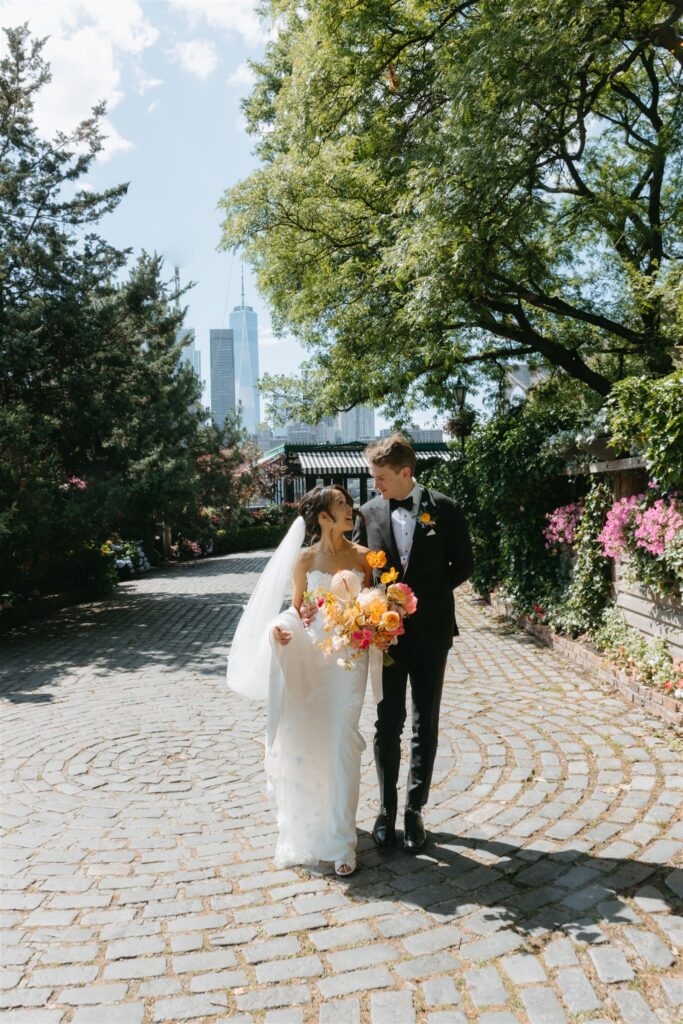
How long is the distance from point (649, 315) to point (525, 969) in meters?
11.1

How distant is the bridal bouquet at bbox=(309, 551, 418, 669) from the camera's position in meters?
3.79

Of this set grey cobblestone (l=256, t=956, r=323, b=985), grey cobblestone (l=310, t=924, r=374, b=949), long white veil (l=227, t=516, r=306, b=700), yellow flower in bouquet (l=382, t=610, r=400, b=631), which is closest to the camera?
grey cobblestone (l=256, t=956, r=323, b=985)

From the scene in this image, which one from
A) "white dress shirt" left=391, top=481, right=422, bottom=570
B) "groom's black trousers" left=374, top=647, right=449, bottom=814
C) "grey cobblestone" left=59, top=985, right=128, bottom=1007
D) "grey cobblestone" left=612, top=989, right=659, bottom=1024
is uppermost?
"white dress shirt" left=391, top=481, right=422, bottom=570

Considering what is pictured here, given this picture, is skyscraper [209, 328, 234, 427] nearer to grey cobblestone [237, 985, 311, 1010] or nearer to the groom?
the groom

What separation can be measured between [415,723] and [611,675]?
144 inches

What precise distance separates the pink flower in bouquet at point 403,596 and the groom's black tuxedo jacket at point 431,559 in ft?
1.13

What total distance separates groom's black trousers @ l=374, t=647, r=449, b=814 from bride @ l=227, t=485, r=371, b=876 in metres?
0.20

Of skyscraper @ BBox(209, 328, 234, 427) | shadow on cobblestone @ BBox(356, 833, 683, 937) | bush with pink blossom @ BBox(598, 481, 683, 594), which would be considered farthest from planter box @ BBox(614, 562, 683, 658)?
skyscraper @ BBox(209, 328, 234, 427)

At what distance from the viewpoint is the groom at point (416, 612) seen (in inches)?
164

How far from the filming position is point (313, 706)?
13.8 ft

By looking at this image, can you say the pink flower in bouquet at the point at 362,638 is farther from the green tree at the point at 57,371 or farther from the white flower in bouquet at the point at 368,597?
the green tree at the point at 57,371

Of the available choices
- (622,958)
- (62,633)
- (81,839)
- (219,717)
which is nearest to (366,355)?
(62,633)

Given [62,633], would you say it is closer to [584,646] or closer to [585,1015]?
[584,646]

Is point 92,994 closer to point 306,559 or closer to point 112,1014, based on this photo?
point 112,1014
